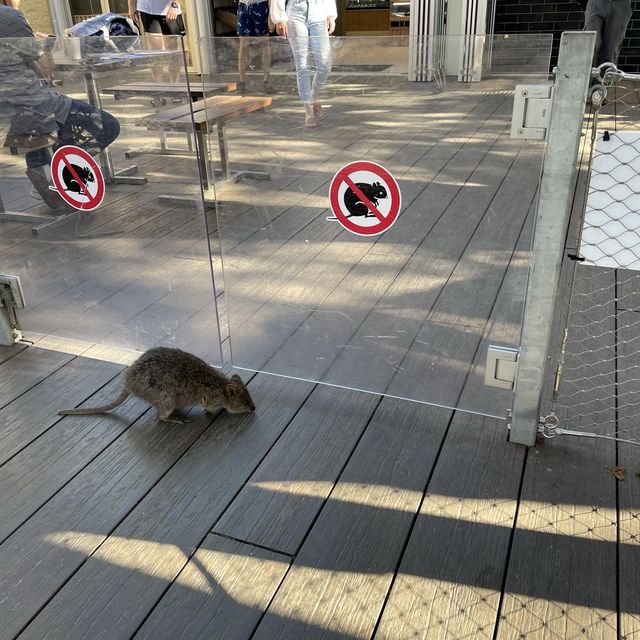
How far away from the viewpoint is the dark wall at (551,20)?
8.19 metres

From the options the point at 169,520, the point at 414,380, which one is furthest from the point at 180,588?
the point at 414,380

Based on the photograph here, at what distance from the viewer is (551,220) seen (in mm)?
1800

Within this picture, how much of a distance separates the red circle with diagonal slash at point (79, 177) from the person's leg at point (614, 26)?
576 cm

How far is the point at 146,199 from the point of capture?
95.3 inches

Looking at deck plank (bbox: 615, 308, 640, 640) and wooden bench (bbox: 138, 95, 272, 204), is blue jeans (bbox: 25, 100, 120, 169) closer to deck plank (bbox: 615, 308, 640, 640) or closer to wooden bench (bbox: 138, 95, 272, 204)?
wooden bench (bbox: 138, 95, 272, 204)

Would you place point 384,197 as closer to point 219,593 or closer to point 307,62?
point 307,62

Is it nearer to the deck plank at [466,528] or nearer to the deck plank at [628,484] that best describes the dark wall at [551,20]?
the deck plank at [628,484]

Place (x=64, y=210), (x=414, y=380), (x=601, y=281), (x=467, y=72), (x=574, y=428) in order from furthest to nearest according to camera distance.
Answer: (x=601, y=281), (x=64, y=210), (x=414, y=380), (x=574, y=428), (x=467, y=72)

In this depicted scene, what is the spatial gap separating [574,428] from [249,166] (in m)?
1.44

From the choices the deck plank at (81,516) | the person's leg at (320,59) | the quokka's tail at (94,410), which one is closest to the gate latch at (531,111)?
the person's leg at (320,59)

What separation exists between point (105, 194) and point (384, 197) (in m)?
1.10

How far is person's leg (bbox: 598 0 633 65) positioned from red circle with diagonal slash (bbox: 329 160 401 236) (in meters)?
5.49

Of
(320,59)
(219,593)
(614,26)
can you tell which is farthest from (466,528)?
(614,26)

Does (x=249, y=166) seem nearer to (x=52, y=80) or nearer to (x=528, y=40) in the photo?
(x=52, y=80)
